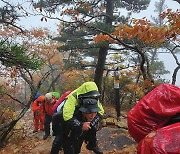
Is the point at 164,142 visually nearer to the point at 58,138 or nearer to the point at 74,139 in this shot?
the point at 74,139

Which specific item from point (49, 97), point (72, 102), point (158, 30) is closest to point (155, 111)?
point (72, 102)

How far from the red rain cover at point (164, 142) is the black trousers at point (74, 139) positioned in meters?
2.25

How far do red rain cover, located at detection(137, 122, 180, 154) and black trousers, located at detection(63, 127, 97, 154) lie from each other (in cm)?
225

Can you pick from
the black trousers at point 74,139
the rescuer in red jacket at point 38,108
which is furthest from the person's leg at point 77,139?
the rescuer in red jacket at point 38,108

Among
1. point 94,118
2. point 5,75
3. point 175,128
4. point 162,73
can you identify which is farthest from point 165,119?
point 162,73

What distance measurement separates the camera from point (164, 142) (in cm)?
127

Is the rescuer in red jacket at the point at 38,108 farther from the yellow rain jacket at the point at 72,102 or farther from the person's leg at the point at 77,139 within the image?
the yellow rain jacket at the point at 72,102

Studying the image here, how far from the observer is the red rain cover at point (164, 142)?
4.08ft

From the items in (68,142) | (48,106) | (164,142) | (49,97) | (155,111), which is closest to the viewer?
(164,142)

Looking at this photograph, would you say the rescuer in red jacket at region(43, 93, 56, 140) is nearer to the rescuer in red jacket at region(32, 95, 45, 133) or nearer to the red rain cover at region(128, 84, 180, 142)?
the rescuer in red jacket at region(32, 95, 45, 133)

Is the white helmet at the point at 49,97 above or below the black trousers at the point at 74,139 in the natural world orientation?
above

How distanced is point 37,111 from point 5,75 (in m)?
9.37

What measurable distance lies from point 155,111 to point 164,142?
0.30 metres

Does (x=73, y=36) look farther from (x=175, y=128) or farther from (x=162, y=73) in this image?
(x=162, y=73)
